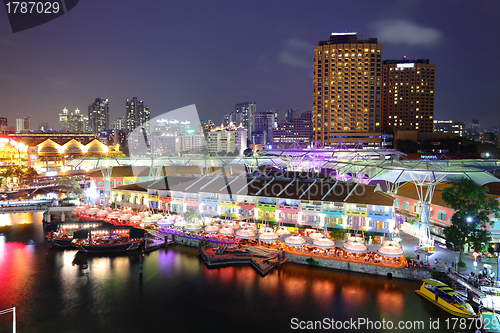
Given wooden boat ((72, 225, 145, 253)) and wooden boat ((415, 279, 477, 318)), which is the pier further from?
wooden boat ((415, 279, 477, 318))

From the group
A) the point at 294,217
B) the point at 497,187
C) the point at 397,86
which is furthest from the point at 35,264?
the point at 397,86

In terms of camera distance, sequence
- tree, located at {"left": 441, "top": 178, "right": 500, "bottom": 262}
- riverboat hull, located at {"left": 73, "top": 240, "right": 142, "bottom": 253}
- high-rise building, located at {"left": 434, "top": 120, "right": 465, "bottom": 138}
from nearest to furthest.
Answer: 1. tree, located at {"left": 441, "top": 178, "right": 500, "bottom": 262}
2. riverboat hull, located at {"left": 73, "top": 240, "right": 142, "bottom": 253}
3. high-rise building, located at {"left": 434, "top": 120, "right": 465, "bottom": 138}

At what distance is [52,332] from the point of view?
18797 mm

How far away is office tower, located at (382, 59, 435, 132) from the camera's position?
117 metres

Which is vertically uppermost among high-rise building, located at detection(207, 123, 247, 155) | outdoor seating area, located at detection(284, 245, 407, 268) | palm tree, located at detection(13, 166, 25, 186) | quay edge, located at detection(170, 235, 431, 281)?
high-rise building, located at detection(207, 123, 247, 155)

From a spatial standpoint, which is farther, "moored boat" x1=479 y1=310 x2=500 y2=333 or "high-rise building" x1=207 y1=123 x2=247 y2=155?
"high-rise building" x1=207 y1=123 x2=247 y2=155

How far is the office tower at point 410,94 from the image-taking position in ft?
384

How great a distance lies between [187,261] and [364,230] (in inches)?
608

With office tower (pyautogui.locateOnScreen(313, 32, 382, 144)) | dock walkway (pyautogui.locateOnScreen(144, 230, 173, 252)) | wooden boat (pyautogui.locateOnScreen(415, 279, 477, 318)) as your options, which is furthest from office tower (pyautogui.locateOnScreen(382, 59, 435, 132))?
wooden boat (pyautogui.locateOnScreen(415, 279, 477, 318))

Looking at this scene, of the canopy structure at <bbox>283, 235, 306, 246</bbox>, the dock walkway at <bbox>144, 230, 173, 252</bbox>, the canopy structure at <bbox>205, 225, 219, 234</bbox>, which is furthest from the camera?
the dock walkway at <bbox>144, 230, 173, 252</bbox>

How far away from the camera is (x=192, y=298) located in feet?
73.8

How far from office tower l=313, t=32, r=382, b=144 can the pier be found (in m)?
73.5

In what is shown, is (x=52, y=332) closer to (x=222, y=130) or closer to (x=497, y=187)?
(x=497, y=187)


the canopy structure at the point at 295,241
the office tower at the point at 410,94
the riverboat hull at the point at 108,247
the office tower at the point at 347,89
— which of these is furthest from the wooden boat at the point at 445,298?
the office tower at the point at 410,94
